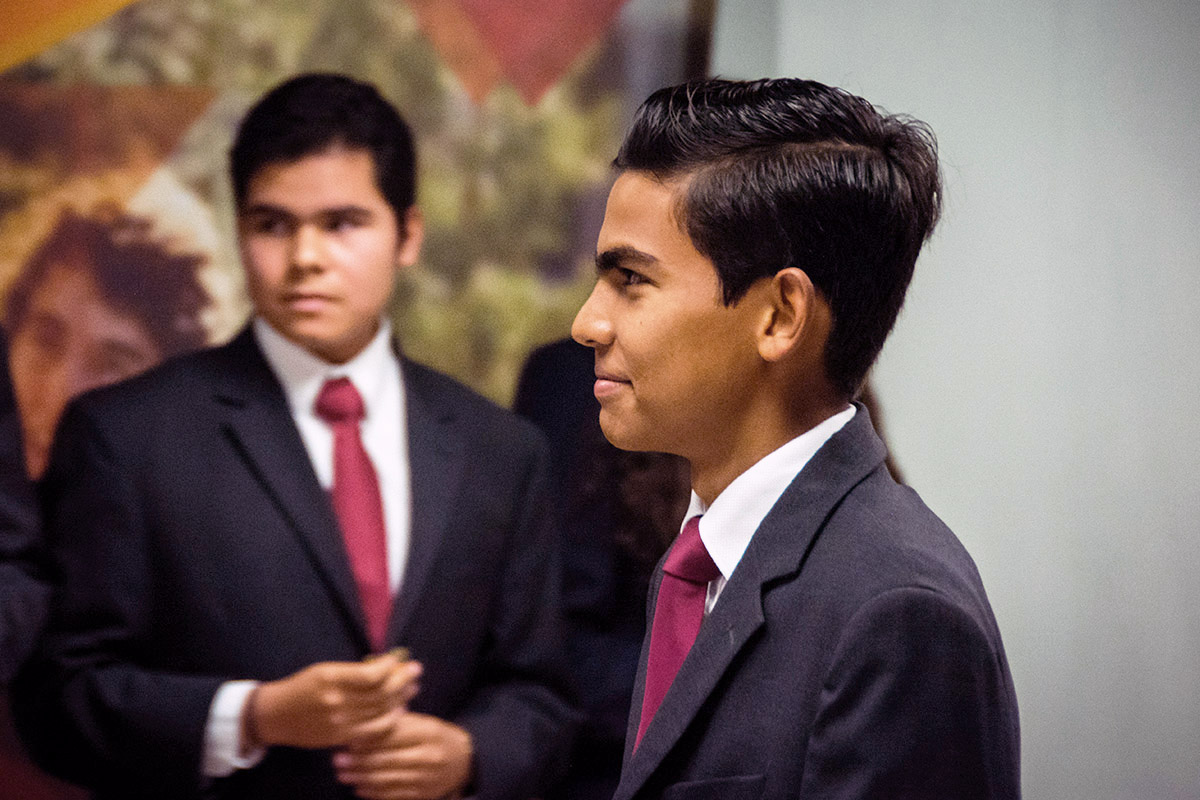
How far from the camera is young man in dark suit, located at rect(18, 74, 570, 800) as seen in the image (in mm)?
1802

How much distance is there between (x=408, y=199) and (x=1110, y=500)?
1536 millimetres

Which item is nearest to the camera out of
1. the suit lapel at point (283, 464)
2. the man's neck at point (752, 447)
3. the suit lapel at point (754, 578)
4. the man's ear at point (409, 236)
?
the suit lapel at point (754, 578)

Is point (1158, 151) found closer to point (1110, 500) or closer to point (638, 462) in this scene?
point (1110, 500)

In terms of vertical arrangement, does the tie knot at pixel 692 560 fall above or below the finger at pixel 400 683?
above

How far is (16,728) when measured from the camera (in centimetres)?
188

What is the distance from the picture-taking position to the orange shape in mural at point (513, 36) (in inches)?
90.0

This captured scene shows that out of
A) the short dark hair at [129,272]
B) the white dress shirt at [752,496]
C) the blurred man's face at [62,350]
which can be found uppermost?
the short dark hair at [129,272]

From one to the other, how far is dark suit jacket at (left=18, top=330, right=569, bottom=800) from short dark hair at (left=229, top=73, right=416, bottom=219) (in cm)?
33

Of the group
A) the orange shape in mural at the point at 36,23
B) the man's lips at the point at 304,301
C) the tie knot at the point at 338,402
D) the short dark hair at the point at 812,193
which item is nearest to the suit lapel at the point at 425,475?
the tie knot at the point at 338,402

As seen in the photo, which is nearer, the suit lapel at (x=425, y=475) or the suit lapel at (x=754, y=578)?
the suit lapel at (x=754, y=578)

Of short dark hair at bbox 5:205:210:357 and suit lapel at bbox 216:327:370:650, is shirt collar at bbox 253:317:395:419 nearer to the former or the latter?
suit lapel at bbox 216:327:370:650

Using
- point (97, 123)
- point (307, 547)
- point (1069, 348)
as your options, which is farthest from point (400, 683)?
point (1069, 348)

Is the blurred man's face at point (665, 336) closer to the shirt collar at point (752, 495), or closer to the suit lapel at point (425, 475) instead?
the shirt collar at point (752, 495)

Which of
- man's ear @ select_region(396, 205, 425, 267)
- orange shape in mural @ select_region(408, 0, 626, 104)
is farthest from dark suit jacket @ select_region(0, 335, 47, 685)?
orange shape in mural @ select_region(408, 0, 626, 104)
